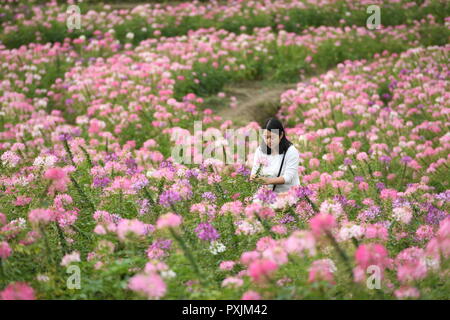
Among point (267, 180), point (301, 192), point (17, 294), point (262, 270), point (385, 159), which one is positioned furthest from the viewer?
point (385, 159)

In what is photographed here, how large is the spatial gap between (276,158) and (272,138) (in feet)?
0.79

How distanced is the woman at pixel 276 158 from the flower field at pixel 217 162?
23cm

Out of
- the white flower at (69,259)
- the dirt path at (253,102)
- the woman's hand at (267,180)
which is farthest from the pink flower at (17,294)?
the dirt path at (253,102)

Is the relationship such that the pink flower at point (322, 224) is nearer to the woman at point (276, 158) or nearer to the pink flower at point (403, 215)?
the pink flower at point (403, 215)

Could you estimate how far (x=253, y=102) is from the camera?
30.1 feet

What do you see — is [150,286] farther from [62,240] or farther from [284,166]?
[284,166]

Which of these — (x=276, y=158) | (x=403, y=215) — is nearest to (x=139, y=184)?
(x=276, y=158)

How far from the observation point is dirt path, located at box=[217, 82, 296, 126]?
8492mm

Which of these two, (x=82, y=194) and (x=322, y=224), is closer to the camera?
(x=322, y=224)

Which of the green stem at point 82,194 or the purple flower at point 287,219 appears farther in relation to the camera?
the green stem at point 82,194

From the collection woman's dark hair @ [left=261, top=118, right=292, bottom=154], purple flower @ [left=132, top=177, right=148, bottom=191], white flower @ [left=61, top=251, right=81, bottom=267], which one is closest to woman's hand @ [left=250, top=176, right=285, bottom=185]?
woman's dark hair @ [left=261, top=118, right=292, bottom=154]

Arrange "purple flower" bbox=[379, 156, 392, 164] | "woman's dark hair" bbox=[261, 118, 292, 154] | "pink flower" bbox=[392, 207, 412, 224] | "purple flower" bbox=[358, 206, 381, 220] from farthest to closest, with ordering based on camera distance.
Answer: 1. "purple flower" bbox=[379, 156, 392, 164]
2. "woman's dark hair" bbox=[261, 118, 292, 154]
3. "purple flower" bbox=[358, 206, 381, 220]
4. "pink flower" bbox=[392, 207, 412, 224]

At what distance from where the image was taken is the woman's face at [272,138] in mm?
4090

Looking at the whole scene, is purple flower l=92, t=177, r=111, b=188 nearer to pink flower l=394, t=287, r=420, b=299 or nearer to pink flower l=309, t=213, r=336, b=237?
pink flower l=309, t=213, r=336, b=237
